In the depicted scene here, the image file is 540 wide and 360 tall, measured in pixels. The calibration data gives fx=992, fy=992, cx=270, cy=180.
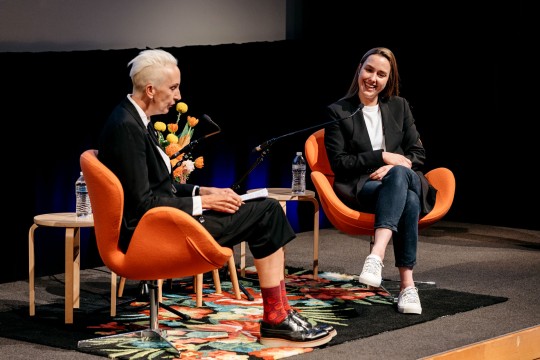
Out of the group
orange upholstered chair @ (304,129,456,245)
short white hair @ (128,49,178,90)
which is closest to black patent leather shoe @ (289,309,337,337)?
orange upholstered chair @ (304,129,456,245)

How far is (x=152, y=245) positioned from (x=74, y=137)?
7.31 ft

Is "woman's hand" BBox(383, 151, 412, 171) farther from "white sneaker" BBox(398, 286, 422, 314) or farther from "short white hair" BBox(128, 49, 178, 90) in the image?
"short white hair" BBox(128, 49, 178, 90)

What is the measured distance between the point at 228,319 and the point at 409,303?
0.89 meters

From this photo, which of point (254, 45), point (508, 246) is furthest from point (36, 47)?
point (508, 246)

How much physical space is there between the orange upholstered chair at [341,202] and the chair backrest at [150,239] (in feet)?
4.02

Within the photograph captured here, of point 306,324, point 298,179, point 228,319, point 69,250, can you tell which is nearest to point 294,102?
point 298,179

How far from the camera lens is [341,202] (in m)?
5.23

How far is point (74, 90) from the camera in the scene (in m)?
6.00

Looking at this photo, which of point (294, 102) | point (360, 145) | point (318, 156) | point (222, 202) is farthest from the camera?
point (294, 102)

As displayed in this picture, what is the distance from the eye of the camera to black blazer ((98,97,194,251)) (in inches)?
157

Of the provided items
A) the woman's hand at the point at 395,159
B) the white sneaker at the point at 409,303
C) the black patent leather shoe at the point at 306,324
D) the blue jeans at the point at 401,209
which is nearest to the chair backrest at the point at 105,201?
the black patent leather shoe at the point at 306,324

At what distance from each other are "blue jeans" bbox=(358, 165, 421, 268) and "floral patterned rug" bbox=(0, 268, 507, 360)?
312 millimetres

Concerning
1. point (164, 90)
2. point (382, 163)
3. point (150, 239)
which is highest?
point (164, 90)

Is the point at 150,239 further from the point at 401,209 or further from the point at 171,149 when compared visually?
the point at 401,209
